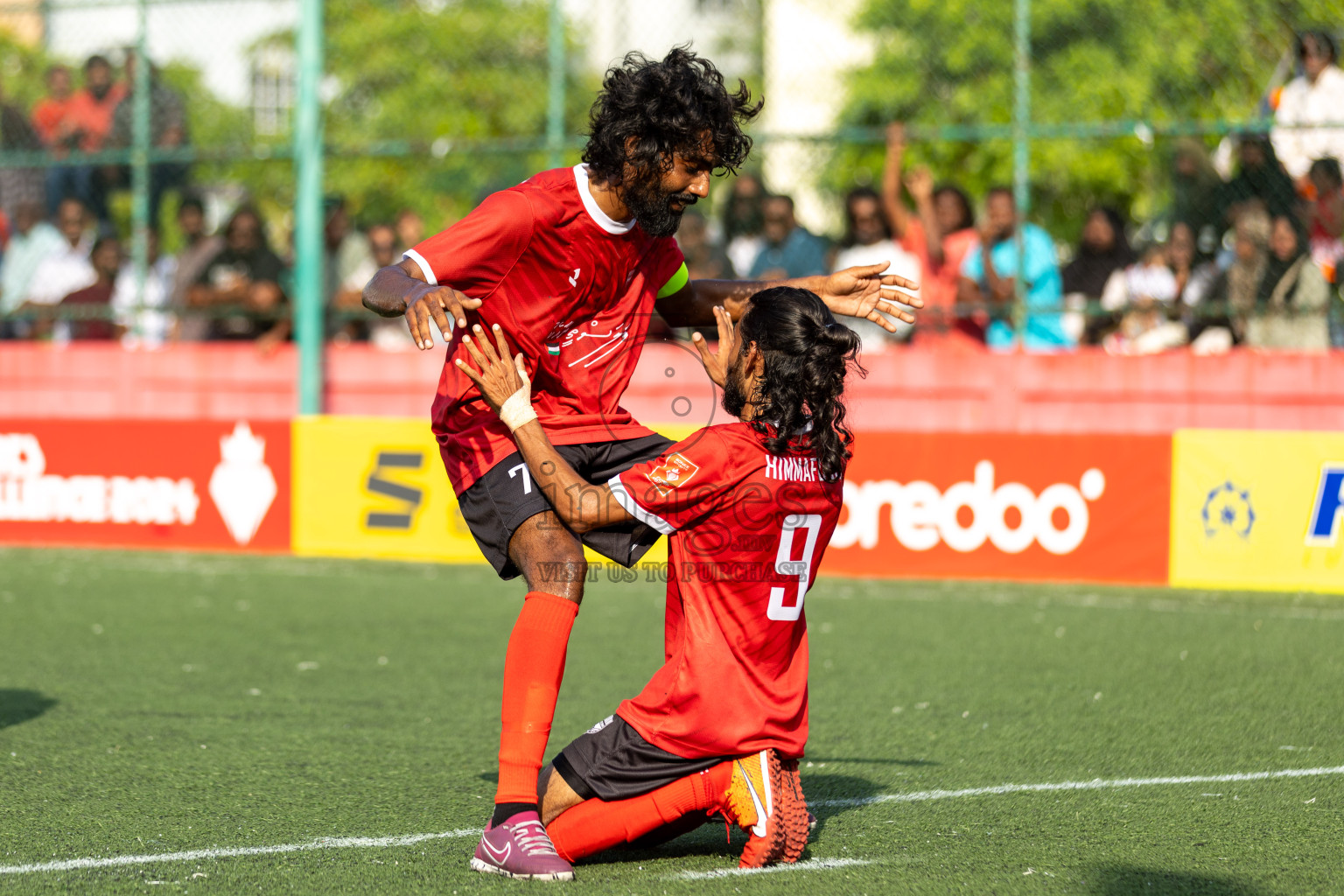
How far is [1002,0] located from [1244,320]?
14.2ft

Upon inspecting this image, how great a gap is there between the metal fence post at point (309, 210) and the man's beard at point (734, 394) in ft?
29.0

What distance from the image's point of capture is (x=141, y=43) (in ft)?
41.7

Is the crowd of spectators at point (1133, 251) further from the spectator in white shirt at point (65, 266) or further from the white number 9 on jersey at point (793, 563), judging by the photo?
the white number 9 on jersey at point (793, 563)

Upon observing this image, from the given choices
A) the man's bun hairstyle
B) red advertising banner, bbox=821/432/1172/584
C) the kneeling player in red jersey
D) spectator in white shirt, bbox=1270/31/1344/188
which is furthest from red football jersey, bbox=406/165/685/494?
spectator in white shirt, bbox=1270/31/1344/188

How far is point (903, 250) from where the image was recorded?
11.4m

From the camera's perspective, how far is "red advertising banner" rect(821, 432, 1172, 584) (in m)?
9.53

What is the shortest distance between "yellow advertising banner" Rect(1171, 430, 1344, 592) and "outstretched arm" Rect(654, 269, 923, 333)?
207 inches

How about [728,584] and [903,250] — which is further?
[903,250]

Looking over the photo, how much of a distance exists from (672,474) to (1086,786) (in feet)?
6.21

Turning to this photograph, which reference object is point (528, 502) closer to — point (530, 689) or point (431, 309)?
point (530, 689)

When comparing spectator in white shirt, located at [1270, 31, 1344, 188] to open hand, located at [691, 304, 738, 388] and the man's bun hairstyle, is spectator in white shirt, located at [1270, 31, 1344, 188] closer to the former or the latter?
open hand, located at [691, 304, 738, 388]

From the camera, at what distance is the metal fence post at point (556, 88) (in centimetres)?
1186

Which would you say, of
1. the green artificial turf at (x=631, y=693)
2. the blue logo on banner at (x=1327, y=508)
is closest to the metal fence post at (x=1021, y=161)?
the green artificial turf at (x=631, y=693)

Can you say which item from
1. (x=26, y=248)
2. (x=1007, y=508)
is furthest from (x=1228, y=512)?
(x=26, y=248)
